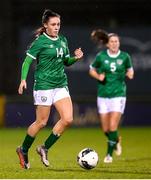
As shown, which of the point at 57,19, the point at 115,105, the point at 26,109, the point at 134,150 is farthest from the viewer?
the point at 26,109

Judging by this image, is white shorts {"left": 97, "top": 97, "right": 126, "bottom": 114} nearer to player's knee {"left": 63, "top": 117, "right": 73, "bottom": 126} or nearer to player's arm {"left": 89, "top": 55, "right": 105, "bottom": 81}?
player's arm {"left": 89, "top": 55, "right": 105, "bottom": 81}

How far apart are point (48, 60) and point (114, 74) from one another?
2698mm

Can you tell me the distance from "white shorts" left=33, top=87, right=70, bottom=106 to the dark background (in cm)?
985

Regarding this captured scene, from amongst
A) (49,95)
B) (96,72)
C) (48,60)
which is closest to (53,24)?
(48,60)

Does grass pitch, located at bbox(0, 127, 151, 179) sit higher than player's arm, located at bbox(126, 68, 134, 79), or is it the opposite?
player's arm, located at bbox(126, 68, 134, 79)

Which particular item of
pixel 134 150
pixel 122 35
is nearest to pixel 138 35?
pixel 122 35

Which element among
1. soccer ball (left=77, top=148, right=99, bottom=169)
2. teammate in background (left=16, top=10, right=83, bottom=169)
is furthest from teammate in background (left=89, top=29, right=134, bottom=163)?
soccer ball (left=77, top=148, right=99, bottom=169)

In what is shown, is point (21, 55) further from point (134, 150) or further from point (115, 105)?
point (115, 105)

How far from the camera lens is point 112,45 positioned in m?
13.8

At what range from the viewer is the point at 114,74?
13797mm

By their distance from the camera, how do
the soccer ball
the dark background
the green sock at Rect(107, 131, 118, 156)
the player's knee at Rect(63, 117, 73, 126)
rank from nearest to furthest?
the soccer ball, the player's knee at Rect(63, 117, 73, 126), the green sock at Rect(107, 131, 118, 156), the dark background

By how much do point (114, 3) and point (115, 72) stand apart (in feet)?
28.1

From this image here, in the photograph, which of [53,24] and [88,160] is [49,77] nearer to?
[53,24]

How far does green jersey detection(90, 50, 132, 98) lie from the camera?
1372 centimetres
